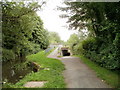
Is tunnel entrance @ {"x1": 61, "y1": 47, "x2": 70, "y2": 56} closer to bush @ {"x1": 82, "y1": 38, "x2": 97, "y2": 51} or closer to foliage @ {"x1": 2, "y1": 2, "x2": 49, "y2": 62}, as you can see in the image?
bush @ {"x1": 82, "y1": 38, "x2": 97, "y2": 51}

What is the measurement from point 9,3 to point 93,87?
415 cm

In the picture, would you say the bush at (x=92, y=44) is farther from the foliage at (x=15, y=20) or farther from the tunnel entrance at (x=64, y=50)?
the tunnel entrance at (x=64, y=50)

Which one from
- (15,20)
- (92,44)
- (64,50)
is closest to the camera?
(15,20)

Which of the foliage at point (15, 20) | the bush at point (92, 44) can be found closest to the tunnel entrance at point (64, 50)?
the bush at point (92, 44)

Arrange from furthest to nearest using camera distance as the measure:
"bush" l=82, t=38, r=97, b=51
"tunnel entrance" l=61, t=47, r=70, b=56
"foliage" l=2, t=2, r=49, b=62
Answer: "tunnel entrance" l=61, t=47, r=70, b=56, "bush" l=82, t=38, r=97, b=51, "foliage" l=2, t=2, r=49, b=62

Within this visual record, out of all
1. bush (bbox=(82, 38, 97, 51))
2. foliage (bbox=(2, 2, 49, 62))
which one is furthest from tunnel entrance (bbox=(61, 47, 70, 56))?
foliage (bbox=(2, 2, 49, 62))

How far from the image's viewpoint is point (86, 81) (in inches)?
200

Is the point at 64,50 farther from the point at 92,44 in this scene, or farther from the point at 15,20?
the point at 15,20

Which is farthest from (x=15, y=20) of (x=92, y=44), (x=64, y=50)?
(x=64, y=50)

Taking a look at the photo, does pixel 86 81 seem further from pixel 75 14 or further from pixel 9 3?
pixel 75 14

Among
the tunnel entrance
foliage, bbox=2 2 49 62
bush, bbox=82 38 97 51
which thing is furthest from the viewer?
the tunnel entrance

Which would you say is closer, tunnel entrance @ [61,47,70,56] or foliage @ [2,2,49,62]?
foliage @ [2,2,49,62]

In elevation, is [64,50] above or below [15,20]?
below

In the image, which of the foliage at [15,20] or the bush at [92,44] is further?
the bush at [92,44]
